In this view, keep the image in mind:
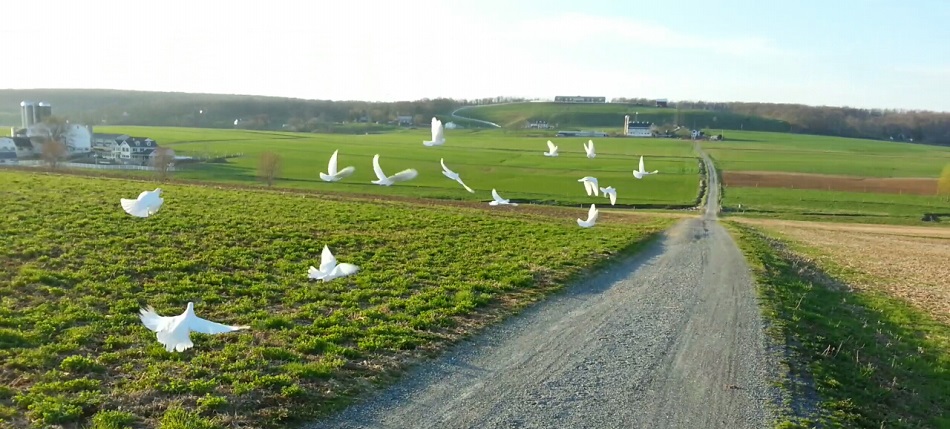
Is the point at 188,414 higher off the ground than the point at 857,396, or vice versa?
the point at 188,414

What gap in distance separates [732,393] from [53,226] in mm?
16740

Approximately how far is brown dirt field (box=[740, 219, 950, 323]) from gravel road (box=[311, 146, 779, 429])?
8.06 meters

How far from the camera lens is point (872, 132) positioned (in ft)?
509

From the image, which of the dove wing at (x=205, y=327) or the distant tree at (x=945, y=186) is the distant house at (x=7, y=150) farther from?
the distant tree at (x=945, y=186)

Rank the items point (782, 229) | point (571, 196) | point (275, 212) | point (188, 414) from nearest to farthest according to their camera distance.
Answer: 1. point (188, 414)
2. point (275, 212)
3. point (782, 229)
4. point (571, 196)

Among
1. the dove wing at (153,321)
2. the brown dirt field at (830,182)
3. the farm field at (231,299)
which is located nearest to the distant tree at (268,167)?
the farm field at (231,299)

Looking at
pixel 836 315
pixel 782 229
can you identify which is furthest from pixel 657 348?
pixel 782 229

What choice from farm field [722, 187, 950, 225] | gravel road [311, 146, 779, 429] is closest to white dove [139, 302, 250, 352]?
gravel road [311, 146, 779, 429]

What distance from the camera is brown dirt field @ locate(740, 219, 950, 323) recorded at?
20717mm

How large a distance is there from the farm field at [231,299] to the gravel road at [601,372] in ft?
2.19

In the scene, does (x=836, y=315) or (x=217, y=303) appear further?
(x=836, y=315)

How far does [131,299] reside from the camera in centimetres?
1204

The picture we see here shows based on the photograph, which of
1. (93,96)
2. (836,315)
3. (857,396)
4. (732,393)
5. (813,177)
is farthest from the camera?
(93,96)

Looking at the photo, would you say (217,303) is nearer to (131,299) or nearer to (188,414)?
(131,299)
